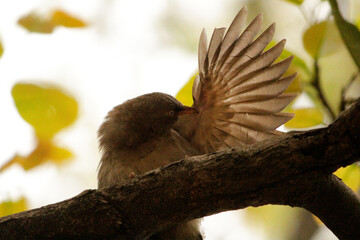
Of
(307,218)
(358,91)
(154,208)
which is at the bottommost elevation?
(307,218)

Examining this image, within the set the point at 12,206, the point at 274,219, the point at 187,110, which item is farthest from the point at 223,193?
the point at 274,219

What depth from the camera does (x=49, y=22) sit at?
3166 millimetres

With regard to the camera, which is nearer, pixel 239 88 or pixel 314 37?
pixel 314 37

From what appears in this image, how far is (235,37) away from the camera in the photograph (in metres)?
3.27

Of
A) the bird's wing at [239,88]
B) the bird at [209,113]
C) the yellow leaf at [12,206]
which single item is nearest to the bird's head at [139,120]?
the bird at [209,113]

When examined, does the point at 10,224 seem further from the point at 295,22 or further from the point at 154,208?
the point at 295,22

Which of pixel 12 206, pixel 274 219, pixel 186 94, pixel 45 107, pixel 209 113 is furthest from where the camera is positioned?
pixel 274 219

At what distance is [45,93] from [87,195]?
2.41ft

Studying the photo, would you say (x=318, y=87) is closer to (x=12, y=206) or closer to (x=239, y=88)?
(x=239, y=88)

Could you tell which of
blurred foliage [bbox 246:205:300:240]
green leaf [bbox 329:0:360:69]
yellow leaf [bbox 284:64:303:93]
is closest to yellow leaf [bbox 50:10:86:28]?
yellow leaf [bbox 284:64:303:93]

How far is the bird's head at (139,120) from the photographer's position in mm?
3492

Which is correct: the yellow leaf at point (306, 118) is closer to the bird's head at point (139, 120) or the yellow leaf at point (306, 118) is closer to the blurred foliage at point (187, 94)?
the blurred foliage at point (187, 94)

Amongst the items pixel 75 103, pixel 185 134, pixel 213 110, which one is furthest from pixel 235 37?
pixel 75 103

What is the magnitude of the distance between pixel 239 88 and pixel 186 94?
36 centimetres
